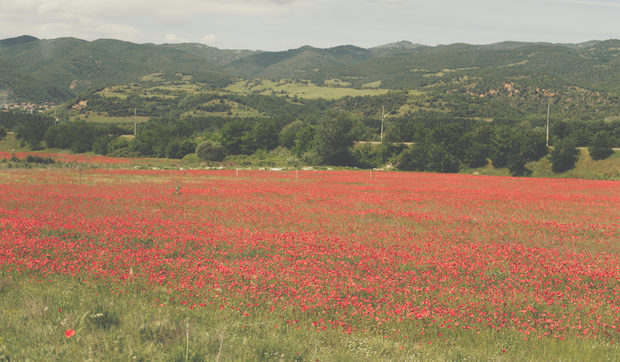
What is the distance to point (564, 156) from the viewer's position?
73875 millimetres

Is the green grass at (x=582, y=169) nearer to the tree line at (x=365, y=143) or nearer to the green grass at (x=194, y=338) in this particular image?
the tree line at (x=365, y=143)

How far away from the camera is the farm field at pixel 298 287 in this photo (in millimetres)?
6531

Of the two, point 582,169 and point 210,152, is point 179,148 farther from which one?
point 582,169

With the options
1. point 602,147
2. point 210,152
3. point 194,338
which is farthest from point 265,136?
point 194,338

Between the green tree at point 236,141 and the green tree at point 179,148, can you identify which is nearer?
the green tree at point 179,148

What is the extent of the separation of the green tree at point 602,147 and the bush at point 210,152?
72.0 metres

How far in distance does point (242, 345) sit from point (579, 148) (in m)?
88.8

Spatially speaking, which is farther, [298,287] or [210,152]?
[210,152]

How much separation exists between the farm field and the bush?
71.7 meters

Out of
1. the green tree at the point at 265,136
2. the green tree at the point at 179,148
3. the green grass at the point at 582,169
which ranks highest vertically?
the green tree at the point at 265,136

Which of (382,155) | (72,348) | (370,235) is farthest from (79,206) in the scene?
(382,155)

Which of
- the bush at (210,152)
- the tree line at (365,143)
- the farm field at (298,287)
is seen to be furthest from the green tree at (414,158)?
the farm field at (298,287)

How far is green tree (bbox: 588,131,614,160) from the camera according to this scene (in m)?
72.8

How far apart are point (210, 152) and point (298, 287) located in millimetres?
85103
